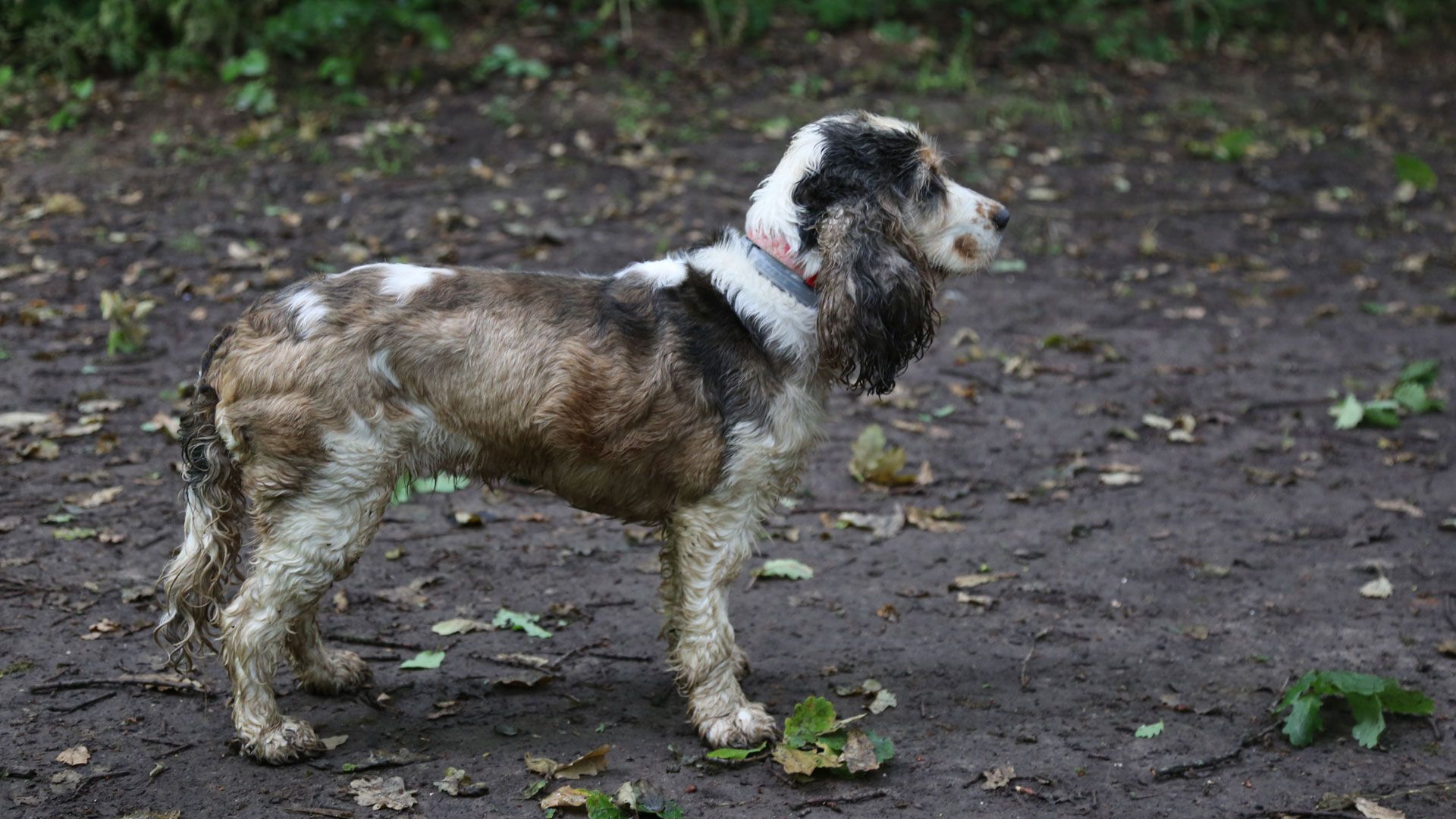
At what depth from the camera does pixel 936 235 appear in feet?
14.6

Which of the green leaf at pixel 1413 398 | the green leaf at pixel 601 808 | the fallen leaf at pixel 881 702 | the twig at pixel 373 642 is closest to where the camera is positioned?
the green leaf at pixel 601 808

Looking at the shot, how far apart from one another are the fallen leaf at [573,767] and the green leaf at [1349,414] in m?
5.11

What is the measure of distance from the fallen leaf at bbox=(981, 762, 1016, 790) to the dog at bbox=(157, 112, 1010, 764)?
74 cm

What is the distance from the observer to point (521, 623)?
514cm

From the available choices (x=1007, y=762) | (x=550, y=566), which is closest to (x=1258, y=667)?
(x=1007, y=762)

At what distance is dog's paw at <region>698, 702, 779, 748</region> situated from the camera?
429 centimetres

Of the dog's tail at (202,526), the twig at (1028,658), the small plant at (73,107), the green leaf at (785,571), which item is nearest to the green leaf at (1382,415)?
the twig at (1028,658)

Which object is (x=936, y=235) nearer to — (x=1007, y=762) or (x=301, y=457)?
(x=1007, y=762)

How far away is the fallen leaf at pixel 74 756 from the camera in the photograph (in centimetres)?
392

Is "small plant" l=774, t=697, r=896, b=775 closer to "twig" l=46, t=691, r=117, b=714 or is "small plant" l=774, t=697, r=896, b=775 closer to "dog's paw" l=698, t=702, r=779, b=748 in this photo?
"dog's paw" l=698, t=702, r=779, b=748

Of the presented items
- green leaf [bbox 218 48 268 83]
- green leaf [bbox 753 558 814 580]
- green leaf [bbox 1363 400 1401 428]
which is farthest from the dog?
green leaf [bbox 218 48 268 83]

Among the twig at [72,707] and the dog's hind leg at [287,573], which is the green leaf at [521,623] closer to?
the dog's hind leg at [287,573]

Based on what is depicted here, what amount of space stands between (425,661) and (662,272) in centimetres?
173

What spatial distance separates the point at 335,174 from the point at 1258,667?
25.7ft
